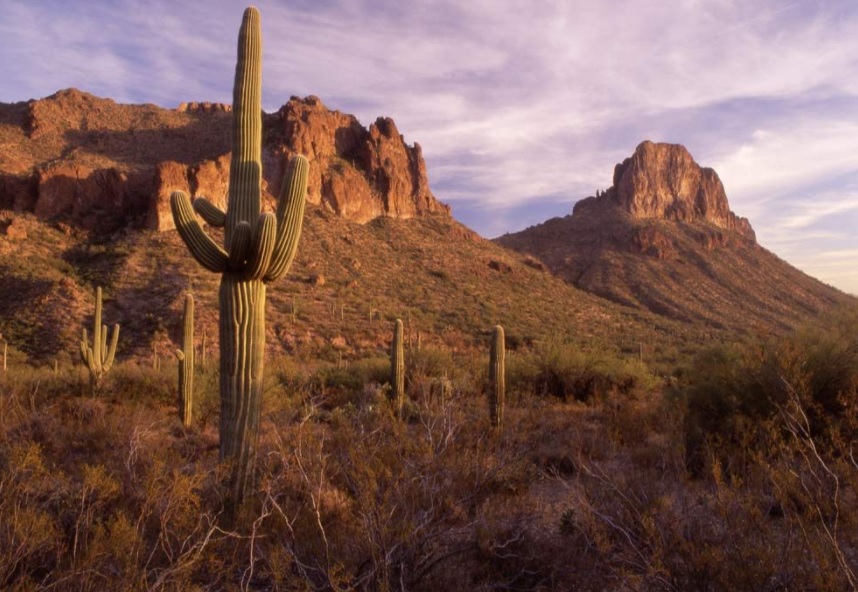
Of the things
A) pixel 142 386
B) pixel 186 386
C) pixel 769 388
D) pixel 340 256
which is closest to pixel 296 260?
pixel 340 256

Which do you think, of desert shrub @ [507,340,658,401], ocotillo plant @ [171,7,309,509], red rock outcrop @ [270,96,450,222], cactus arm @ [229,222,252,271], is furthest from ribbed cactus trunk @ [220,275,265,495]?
red rock outcrop @ [270,96,450,222]

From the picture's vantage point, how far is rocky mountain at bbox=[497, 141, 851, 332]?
154 ft

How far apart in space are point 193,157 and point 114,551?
46730 millimetres

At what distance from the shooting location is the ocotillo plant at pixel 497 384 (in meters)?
10.0

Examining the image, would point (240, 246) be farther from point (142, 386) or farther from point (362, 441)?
point (142, 386)

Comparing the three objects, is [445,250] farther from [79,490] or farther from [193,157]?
[79,490]

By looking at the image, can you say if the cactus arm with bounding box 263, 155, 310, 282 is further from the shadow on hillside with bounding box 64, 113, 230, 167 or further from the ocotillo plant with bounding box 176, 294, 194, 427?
the shadow on hillside with bounding box 64, 113, 230, 167

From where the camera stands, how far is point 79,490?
189 inches

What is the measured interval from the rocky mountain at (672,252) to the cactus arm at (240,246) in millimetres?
37472

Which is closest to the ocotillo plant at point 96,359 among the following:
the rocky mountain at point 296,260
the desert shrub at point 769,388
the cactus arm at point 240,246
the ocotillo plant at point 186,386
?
the ocotillo plant at point 186,386

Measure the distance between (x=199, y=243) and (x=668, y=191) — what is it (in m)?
74.0

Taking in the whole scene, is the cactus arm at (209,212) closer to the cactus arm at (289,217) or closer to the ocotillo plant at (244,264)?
the ocotillo plant at (244,264)

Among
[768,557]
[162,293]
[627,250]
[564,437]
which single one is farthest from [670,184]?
[768,557]

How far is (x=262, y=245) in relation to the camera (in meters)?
6.09
